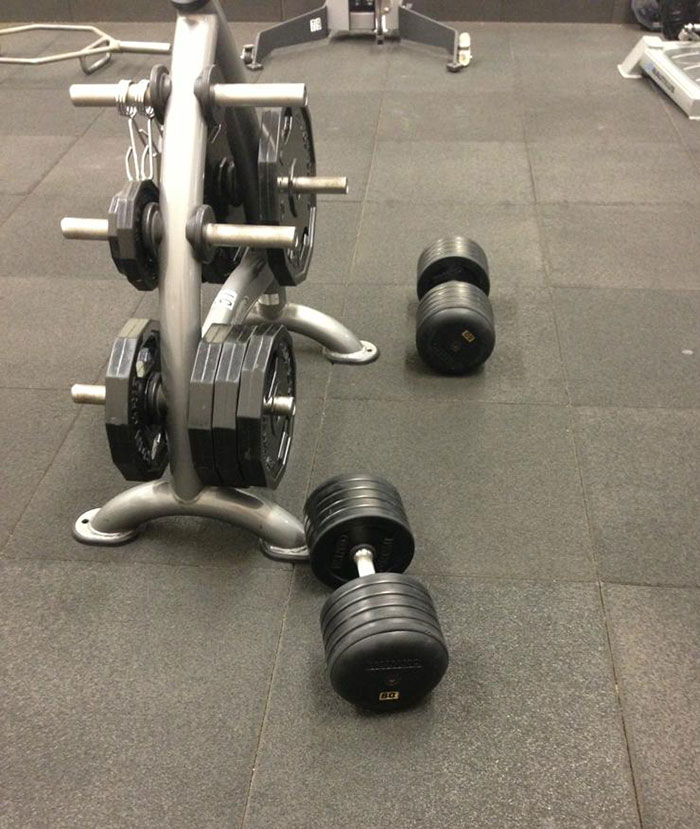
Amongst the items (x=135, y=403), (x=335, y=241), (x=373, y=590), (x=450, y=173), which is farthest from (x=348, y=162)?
(x=373, y=590)

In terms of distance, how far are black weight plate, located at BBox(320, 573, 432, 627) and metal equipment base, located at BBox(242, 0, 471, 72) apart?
11.1 feet

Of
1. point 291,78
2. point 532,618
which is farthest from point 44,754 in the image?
point 291,78

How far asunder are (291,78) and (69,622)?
325 centimetres

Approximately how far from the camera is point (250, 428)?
147 centimetres

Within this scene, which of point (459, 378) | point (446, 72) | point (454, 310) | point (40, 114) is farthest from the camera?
point (446, 72)

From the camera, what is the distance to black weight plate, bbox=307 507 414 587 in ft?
5.08

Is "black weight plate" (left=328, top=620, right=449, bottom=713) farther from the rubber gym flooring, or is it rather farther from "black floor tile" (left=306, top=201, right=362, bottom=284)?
"black floor tile" (left=306, top=201, right=362, bottom=284)

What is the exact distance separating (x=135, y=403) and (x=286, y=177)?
2.04ft

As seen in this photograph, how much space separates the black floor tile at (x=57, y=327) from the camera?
2.31 meters

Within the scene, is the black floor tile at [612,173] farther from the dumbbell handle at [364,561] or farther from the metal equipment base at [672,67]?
the dumbbell handle at [364,561]

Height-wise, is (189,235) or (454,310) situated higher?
(189,235)

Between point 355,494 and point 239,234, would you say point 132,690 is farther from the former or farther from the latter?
point 239,234

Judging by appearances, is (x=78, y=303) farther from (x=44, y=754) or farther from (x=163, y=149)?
(x=44, y=754)

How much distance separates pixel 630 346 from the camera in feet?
7.66
